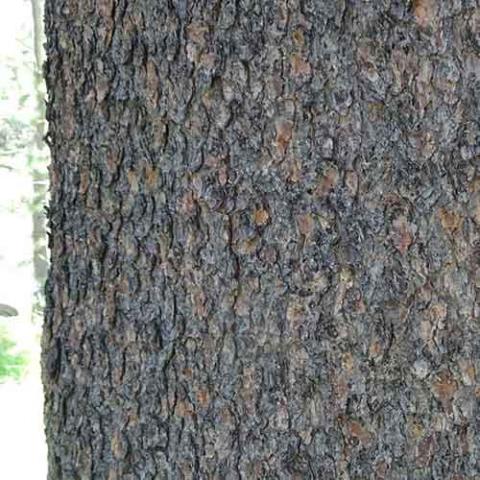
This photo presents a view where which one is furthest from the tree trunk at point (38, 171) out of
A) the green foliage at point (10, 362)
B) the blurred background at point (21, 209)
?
the green foliage at point (10, 362)

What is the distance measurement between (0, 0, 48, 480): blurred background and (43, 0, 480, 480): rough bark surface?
6326mm

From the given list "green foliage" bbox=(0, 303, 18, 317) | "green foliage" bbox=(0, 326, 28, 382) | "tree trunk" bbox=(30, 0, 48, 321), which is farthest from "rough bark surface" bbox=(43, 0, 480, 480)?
"green foliage" bbox=(0, 303, 18, 317)

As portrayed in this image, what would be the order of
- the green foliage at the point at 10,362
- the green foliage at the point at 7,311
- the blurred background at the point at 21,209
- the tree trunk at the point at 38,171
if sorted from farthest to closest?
the green foliage at the point at 7,311
the tree trunk at the point at 38,171
the green foliage at the point at 10,362
the blurred background at the point at 21,209

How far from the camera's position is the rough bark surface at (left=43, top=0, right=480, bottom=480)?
1.18 metres

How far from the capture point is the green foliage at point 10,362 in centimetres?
910

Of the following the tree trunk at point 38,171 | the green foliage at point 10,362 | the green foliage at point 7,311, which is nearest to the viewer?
the green foliage at point 10,362

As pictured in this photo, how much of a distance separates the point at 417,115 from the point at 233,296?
1.12 feet

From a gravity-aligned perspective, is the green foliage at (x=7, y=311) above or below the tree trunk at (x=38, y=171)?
below

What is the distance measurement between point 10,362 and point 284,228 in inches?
339

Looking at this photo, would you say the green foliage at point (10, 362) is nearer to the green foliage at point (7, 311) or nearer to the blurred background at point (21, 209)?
the blurred background at point (21, 209)

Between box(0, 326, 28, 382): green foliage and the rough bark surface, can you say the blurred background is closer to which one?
box(0, 326, 28, 382): green foliage

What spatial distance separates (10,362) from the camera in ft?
30.9

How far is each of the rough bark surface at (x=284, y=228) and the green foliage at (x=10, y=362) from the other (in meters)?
7.95

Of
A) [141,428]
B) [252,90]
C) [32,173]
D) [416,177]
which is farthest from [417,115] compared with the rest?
[32,173]
